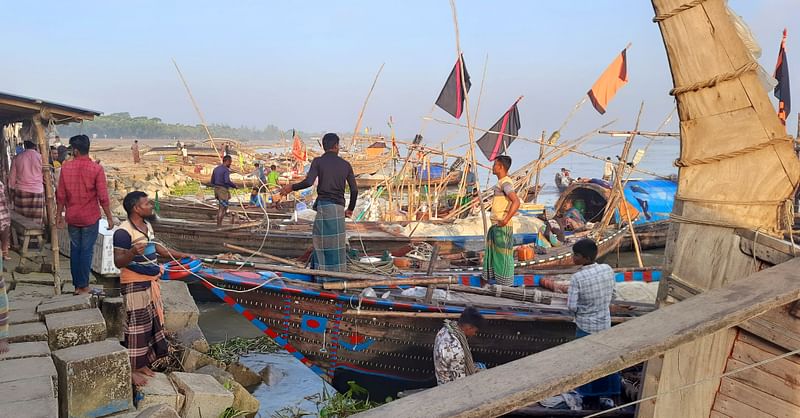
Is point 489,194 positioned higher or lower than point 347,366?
higher

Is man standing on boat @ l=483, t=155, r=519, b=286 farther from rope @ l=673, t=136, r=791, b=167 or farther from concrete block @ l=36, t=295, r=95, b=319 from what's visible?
concrete block @ l=36, t=295, r=95, b=319

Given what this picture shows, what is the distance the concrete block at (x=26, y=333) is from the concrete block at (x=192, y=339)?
1616 millimetres

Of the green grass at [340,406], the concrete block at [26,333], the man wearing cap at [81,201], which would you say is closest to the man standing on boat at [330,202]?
the green grass at [340,406]

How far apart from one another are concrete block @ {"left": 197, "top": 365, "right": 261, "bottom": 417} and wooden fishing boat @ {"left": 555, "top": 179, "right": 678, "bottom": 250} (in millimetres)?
10343

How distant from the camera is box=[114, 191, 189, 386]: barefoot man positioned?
4.14m

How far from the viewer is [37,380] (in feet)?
11.1

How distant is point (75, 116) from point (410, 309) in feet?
13.5

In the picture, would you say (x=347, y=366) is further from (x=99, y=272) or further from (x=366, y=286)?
(x=99, y=272)

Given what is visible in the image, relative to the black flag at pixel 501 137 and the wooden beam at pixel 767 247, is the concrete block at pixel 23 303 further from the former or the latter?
the black flag at pixel 501 137

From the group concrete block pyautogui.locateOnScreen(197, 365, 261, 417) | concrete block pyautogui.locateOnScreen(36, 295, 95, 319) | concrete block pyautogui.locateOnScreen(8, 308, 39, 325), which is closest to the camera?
concrete block pyautogui.locateOnScreen(8, 308, 39, 325)

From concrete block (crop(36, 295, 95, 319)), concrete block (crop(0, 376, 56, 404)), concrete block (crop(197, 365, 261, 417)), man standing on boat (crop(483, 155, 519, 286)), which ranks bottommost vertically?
concrete block (crop(197, 365, 261, 417))

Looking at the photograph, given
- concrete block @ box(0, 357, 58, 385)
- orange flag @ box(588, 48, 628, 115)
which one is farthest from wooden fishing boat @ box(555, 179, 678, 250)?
concrete block @ box(0, 357, 58, 385)

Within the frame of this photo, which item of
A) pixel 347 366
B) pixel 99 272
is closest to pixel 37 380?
pixel 347 366

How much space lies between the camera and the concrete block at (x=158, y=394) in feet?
13.1
